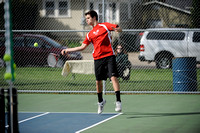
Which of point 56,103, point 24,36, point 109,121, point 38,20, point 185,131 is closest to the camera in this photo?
point 185,131

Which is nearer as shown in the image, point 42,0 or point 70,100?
point 70,100

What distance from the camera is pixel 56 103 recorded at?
997 cm

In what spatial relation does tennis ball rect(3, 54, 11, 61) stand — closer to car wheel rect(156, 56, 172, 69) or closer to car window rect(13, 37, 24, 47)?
car wheel rect(156, 56, 172, 69)

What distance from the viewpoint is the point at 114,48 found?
18875mm

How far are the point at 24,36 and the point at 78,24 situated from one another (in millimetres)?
15678

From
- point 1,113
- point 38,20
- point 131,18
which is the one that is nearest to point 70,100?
point 1,113

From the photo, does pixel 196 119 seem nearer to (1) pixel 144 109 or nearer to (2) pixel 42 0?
(1) pixel 144 109

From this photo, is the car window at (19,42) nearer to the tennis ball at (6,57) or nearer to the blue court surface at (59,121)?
the blue court surface at (59,121)

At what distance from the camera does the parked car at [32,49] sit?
17891 mm

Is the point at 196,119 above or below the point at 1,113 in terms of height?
below

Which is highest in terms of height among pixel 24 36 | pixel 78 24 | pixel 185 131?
pixel 78 24

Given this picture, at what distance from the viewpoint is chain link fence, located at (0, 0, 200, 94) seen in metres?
11.4

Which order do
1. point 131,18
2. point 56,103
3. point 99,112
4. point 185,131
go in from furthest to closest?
1. point 131,18
2. point 56,103
3. point 99,112
4. point 185,131

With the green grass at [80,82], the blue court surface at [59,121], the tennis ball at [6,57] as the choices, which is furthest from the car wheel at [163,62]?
the tennis ball at [6,57]
